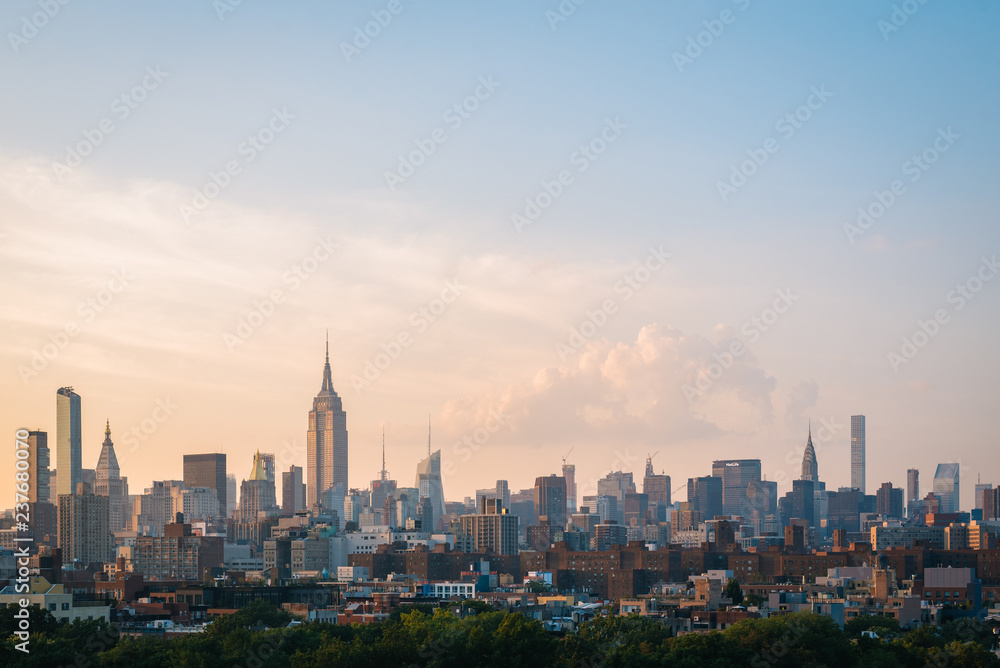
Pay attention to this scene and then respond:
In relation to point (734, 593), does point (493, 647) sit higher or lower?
higher

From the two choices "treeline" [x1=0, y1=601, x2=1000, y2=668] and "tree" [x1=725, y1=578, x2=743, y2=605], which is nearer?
"treeline" [x1=0, y1=601, x2=1000, y2=668]

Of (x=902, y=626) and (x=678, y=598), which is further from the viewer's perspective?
(x=678, y=598)

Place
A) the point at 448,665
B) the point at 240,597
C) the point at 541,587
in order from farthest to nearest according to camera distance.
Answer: the point at 541,587, the point at 240,597, the point at 448,665

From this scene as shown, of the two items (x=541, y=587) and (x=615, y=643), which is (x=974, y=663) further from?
(x=541, y=587)

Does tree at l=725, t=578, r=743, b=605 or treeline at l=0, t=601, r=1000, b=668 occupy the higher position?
treeline at l=0, t=601, r=1000, b=668

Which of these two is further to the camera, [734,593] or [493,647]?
[734,593]

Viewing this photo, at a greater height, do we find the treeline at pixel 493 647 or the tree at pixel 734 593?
the treeline at pixel 493 647

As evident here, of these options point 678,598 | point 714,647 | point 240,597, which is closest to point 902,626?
point 678,598

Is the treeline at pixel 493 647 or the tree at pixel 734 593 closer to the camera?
the treeline at pixel 493 647
